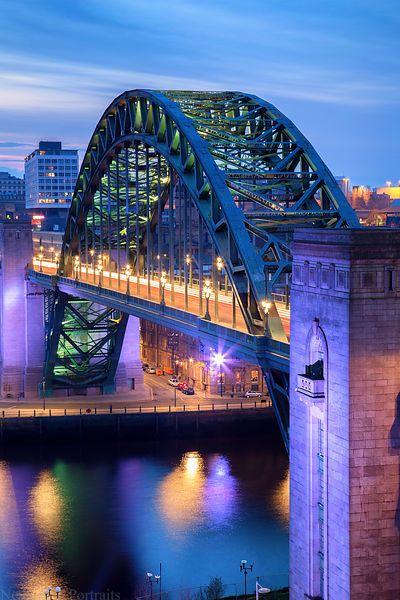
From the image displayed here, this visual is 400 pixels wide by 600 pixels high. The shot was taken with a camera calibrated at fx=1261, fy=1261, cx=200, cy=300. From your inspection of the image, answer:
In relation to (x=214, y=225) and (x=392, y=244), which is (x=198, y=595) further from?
(x=392, y=244)

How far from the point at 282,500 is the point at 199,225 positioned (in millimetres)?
15435

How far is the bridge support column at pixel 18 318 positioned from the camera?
94.1 metres

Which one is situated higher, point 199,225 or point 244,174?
point 244,174

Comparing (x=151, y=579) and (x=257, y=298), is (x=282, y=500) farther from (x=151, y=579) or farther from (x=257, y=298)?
(x=257, y=298)

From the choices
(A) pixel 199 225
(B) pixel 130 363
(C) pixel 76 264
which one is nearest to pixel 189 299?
(A) pixel 199 225

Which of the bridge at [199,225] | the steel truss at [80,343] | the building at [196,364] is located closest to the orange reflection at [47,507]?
the bridge at [199,225]

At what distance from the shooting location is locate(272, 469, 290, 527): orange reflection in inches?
2443

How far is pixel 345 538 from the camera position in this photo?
109 feet

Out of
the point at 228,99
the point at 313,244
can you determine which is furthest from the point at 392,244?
the point at 228,99

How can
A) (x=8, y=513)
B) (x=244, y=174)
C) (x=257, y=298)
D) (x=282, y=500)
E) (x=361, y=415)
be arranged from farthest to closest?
(x=282, y=500)
(x=8, y=513)
(x=244, y=174)
(x=257, y=298)
(x=361, y=415)

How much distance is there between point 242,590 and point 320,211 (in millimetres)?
17014

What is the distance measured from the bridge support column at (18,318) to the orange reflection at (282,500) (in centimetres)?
2962

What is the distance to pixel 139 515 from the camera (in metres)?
63.8

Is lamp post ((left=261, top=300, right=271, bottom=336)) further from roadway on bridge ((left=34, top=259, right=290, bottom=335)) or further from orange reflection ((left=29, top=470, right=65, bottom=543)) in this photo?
orange reflection ((left=29, top=470, right=65, bottom=543))
